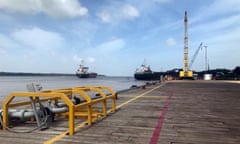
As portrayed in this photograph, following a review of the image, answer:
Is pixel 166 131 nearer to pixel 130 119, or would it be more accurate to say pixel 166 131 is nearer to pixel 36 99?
pixel 130 119

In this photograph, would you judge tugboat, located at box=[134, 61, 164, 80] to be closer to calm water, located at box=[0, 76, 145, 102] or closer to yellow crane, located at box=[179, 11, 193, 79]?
calm water, located at box=[0, 76, 145, 102]

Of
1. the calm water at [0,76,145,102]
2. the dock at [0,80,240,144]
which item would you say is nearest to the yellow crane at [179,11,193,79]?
the calm water at [0,76,145,102]

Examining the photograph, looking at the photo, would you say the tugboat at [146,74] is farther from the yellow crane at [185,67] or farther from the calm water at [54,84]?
the yellow crane at [185,67]

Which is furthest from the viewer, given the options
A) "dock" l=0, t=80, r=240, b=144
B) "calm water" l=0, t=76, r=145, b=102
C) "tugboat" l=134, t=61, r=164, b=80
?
"tugboat" l=134, t=61, r=164, b=80

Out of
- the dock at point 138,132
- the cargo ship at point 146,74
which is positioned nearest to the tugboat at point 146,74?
A: the cargo ship at point 146,74

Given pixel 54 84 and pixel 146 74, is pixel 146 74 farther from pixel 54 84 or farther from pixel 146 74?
pixel 54 84

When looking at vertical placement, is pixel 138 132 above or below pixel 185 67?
below

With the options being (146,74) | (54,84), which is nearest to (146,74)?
(146,74)

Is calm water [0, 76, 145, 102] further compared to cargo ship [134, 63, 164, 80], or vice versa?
cargo ship [134, 63, 164, 80]

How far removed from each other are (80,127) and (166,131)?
225 cm

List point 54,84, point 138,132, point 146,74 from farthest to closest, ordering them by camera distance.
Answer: point 146,74 → point 54,84 → point 138,132

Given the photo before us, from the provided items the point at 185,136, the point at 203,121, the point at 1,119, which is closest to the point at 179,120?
the point at 203,121

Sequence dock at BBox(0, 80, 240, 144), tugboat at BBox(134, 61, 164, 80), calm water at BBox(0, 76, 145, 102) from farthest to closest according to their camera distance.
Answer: tugboat at BBox(134, 61, 164, 80) < calm water at BBox(0, 76, 145, 102) < dock at BBox(0, 80, 240, 144)

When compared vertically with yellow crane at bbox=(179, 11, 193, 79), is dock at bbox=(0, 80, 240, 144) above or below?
below
